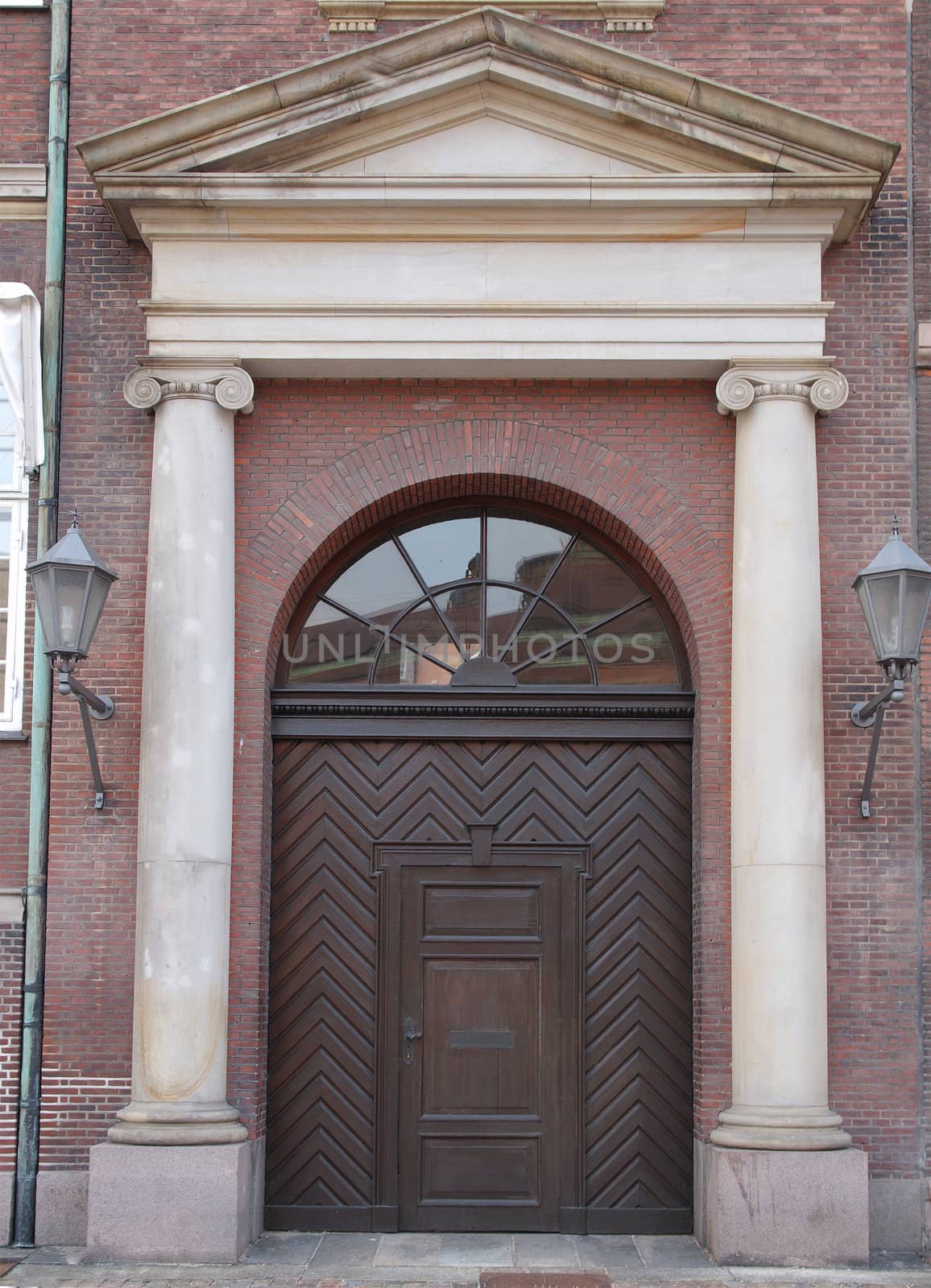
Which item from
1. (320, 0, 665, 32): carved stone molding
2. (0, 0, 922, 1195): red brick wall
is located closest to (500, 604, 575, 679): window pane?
(0, 0, 922, 1195): red brick wall

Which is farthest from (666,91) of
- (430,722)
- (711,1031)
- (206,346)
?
(711,1031)

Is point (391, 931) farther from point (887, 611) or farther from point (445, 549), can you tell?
point (887, 611)

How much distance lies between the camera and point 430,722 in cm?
981

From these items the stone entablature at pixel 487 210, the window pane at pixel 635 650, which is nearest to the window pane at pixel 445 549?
the window pane at pixel 635 650

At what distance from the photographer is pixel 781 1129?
8.60 m

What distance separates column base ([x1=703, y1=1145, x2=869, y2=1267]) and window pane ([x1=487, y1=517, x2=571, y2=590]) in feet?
13.1

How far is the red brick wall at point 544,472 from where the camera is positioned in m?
9.13

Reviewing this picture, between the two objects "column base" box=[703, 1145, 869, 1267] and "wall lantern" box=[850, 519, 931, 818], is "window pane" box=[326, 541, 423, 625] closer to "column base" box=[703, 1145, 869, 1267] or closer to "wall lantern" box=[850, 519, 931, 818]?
"wall lantern" box=[850, 519, 931, 818]

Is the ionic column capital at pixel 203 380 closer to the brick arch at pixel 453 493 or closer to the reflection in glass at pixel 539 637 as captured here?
the brick arch at pixel 453 493

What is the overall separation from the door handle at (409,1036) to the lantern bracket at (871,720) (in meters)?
3.19

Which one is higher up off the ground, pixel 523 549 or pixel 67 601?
pixel 523 549

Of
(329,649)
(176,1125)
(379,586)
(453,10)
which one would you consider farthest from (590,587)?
(176,1125)

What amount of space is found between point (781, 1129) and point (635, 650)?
3.22 metres

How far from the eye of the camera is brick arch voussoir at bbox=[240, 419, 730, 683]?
9516mm
